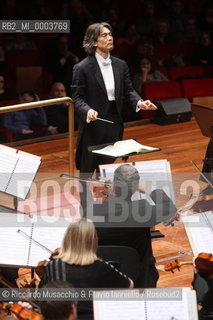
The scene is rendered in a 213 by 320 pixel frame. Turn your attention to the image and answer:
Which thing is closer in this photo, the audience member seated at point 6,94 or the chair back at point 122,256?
the chair back at point 122,256

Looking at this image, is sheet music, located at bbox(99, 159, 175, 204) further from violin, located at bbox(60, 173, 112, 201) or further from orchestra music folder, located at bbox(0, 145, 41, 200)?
orchestra music folder, located at bbox(0, 145, 41, 200)

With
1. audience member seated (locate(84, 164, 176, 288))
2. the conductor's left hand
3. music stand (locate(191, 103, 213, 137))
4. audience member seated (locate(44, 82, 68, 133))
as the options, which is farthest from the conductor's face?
audience member seated (locate(44, 82, 68, 133))

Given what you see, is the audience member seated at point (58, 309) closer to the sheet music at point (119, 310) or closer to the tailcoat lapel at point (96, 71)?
the sheet music at point (119, 310)

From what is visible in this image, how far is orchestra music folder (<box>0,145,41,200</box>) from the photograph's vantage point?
170 inches

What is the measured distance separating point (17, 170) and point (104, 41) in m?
1.07

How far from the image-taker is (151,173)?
4.34 meters

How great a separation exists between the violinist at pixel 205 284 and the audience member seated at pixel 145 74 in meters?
4.64

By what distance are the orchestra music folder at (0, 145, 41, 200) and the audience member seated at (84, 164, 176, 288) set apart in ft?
2.54

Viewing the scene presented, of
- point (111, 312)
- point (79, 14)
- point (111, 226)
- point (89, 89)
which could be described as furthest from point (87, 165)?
point (79, 14)

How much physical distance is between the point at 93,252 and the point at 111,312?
0.30m

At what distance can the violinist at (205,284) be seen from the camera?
3393 mm

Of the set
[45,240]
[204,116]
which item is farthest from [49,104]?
[45,240]

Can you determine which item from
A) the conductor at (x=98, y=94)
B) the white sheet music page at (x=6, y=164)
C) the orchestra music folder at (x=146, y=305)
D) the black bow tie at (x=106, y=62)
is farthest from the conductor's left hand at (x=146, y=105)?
the orchestra music folder at (x=146, y=305)

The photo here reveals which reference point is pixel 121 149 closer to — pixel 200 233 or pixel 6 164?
pixel 6 164
